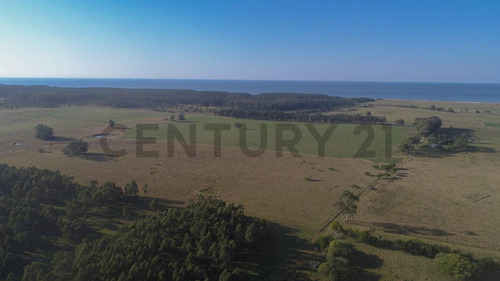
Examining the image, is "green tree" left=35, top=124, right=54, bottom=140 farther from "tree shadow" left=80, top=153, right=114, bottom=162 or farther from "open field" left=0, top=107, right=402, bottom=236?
"tree shadow" left=80, top=153, right=114, bottom=162

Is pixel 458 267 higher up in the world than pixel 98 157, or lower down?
lower down

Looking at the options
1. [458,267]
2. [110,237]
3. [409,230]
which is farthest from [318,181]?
[110,237]

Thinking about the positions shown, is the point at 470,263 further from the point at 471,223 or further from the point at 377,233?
the point at 471,223

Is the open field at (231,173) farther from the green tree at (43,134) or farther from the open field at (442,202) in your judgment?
the open field at (442,202)

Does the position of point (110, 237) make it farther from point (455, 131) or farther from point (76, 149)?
point (455, 131)

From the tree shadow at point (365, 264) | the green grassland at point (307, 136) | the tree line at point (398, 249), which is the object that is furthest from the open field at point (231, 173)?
the tree shadow at point (365, 264)

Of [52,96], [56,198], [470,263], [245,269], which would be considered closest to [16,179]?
[56,198]

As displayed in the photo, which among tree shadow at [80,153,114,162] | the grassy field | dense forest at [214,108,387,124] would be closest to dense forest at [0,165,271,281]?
the grassy field

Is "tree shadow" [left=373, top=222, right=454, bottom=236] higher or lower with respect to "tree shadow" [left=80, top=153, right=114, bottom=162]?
lower
